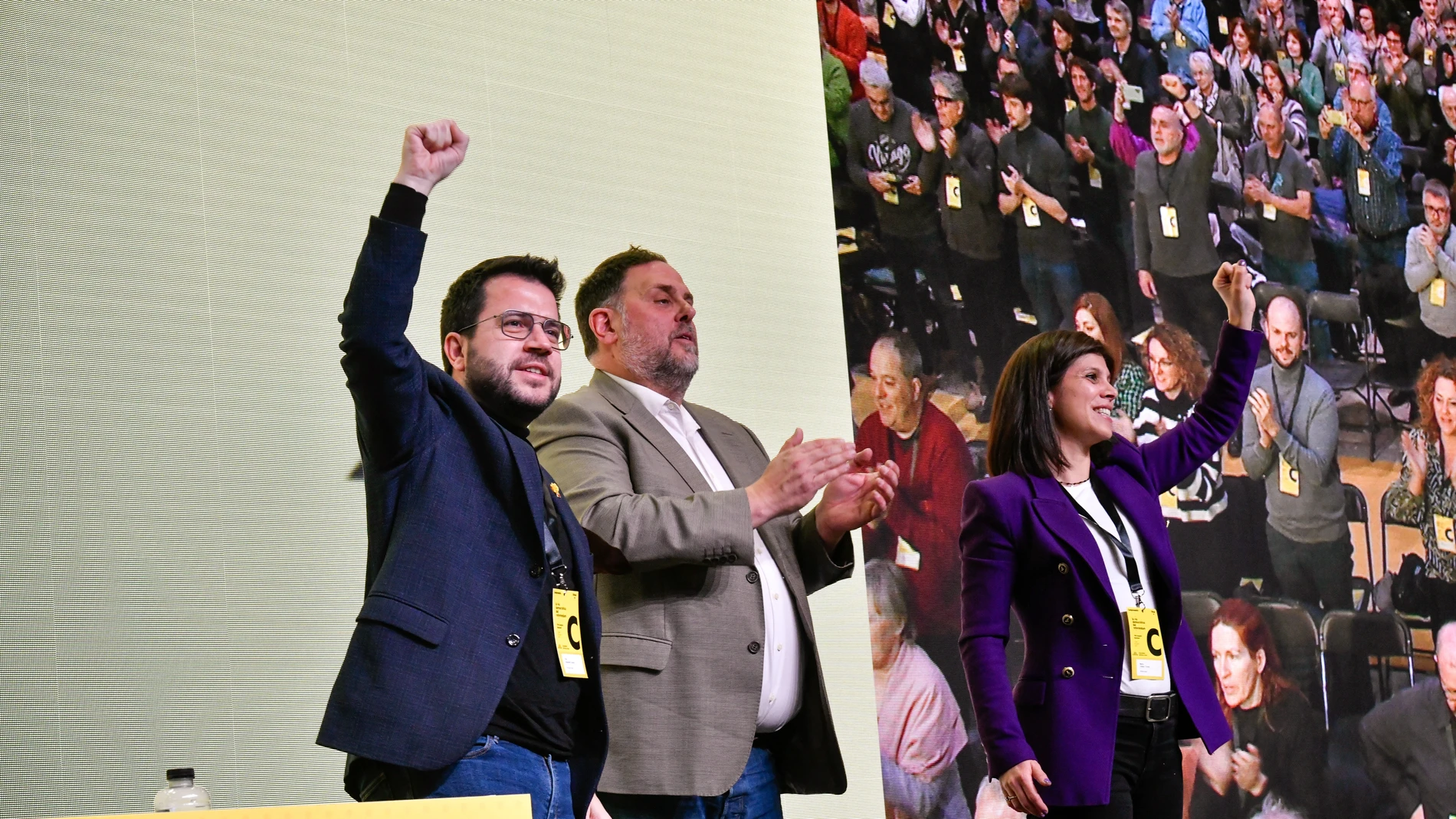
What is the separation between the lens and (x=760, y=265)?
4.24 m

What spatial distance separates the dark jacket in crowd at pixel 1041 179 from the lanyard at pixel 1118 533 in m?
2.12

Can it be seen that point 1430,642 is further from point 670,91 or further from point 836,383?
point 670,91

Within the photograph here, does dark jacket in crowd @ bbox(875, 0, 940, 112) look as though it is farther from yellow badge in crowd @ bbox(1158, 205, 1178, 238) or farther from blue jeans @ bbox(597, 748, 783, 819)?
blue jeans @ bbox(597, 748, 783, 819)

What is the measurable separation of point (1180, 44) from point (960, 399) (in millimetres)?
1880

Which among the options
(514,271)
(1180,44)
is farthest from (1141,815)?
(1180,44)

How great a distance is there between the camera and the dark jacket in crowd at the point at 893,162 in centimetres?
459

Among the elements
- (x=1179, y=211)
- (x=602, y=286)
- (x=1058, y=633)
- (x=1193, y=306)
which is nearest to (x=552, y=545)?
(x=602, y=286)

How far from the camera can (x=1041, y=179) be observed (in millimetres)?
5000

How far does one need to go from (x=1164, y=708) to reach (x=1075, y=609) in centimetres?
24

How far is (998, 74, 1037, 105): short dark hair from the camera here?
499 centimetres

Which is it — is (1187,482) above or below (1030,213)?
below

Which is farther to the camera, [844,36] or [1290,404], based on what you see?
[1290,404]

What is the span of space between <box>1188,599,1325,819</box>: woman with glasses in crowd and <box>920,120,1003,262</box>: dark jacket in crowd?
153 centimetres

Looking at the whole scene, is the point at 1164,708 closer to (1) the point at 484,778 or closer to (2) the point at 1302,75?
(1) the point at 484,778
